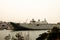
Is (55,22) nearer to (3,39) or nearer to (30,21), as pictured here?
(30,21)

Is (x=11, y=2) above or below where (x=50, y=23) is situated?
above

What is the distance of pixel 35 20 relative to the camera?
1.66 m

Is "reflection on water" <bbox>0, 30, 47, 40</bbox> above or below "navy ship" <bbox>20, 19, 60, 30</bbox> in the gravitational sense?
below

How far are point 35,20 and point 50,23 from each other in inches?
A: 5.8

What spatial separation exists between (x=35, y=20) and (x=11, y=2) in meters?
0.30

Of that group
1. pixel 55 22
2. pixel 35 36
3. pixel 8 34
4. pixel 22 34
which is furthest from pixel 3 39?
pixel 55 22

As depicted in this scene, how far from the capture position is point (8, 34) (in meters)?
1.61

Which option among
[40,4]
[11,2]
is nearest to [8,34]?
[11,2]

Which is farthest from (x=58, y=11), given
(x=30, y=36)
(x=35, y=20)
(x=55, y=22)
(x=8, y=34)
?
(x=8, y=34)

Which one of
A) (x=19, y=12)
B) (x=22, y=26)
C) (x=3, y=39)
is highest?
(x=19, y=12)

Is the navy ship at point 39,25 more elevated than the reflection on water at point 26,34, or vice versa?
the navy ship at point 39,25

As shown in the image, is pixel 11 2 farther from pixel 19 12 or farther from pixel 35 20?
pixel 35 20

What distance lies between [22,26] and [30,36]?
0.40ft

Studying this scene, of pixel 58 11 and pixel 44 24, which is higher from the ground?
pixel 58 11
